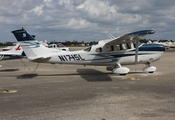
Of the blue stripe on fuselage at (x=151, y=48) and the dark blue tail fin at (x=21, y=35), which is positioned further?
the blue stripe on fuselage at (x=151, y=48)

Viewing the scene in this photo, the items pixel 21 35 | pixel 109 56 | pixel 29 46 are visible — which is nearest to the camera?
pixel 21 35

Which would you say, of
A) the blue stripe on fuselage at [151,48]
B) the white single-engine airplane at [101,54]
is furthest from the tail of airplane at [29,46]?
the blue stripe on fuselage at [151,48]

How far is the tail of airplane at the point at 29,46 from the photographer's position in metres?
9.41

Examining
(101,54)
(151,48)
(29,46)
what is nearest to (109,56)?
(101,54)

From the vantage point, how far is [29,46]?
31.4 ft

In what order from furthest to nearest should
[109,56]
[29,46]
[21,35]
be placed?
1. [109,56]
2. [29,46]
3. [21,35]

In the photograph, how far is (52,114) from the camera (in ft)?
14.1

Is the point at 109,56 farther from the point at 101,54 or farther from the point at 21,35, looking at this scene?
the point at 21,35

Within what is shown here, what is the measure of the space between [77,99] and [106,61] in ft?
15.3

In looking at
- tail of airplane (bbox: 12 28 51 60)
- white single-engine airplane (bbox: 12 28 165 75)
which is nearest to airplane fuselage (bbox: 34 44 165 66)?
white single-engine airplane (bbox: 12 28 165 75)

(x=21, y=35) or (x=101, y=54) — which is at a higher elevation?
(x=21, y=35)

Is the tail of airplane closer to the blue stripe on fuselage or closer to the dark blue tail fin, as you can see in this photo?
the dark blue tail fin

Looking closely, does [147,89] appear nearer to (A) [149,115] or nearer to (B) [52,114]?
(A) [149,115]

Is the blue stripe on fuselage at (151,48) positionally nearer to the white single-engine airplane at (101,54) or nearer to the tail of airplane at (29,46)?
the white single-engine airplane at (101,54)
